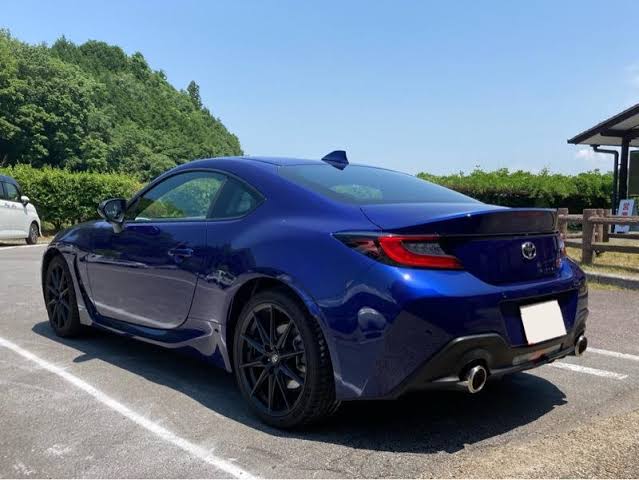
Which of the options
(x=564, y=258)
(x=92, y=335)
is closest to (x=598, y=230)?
(x=564, y=258)

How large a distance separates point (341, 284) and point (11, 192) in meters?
15.2

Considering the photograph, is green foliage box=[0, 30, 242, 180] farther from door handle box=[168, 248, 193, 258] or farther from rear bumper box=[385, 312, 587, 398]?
rear bumper box=[385, 312, 587, 398]

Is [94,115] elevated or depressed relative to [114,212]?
elevated

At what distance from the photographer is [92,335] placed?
506cm

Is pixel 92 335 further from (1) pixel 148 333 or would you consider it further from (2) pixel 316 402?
(2) pixel 316 402

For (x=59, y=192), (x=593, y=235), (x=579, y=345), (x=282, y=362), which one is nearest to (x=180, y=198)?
(x=282, y=362)

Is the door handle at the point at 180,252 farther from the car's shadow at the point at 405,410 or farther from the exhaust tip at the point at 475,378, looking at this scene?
the exhaust tip at the point at 475,378

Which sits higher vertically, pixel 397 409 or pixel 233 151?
pixel 233 151

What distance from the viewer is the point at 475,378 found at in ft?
8.70

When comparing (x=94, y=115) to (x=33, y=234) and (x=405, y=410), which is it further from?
(x=405, y=410)

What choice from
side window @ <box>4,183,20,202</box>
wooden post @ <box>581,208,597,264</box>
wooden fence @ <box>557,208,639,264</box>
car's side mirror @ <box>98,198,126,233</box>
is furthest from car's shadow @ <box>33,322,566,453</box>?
side window @ <box>4,183,20,202</box>

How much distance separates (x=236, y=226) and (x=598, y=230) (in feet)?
30.8

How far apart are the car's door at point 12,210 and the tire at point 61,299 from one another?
1125 cm

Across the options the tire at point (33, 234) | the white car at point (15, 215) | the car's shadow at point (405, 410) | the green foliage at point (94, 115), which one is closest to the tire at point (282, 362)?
the car's shadow at point (405, 410)
